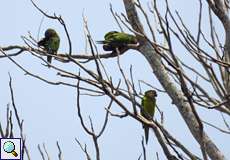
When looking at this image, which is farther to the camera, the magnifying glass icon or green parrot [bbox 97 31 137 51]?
green parrot [bbox 97 31 137 51]

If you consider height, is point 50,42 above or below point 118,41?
above

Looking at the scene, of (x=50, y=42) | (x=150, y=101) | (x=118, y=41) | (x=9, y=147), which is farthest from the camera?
(x=50, y=42)

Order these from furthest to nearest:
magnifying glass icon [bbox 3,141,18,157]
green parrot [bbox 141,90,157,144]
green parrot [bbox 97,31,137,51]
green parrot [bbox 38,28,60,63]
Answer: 1. green parrot [bbox 38,28,60,63]
2. green parrot [bbox 97,31,137,51]
3. green parrot [bbox 141,90,157,144]
4. magnifying glass icon [bbox 3,141,18,157]

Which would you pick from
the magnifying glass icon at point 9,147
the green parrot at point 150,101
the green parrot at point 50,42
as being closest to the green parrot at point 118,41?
the green parrot at point 150,101

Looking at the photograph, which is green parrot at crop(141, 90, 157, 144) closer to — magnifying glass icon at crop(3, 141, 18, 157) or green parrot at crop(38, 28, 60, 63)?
magnifying glass icon at crop(3, 141, 18, 157)

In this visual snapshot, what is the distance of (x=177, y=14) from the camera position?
10.5 feet

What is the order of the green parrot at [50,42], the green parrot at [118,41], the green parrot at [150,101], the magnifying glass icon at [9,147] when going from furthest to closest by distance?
1. the green parrot at [50,42]
2. the green parrot at [118,41]
3. the green parrot at [150,101]
4. the magnifying glass icon at [9,147]

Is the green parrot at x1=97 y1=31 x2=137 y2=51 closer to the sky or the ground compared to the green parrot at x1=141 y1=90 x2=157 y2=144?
closer to the sky

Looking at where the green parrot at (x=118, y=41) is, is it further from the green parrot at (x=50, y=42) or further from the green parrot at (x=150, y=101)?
the green parrot at (x=50, y=42)

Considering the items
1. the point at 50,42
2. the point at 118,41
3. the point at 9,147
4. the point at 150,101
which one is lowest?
the point at 9,147

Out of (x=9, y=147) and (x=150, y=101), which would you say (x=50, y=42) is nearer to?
(x=150, y=101)

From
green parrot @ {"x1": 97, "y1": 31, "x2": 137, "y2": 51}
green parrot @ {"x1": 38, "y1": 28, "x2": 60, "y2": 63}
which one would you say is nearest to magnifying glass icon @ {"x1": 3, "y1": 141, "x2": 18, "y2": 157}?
green parrot @ {"x1": 97, "y1": 31, "x2": 137, "y2": 51}

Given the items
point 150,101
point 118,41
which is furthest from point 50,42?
point 150,101

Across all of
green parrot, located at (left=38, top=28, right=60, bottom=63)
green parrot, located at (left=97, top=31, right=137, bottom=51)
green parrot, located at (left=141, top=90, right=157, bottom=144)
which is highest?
green parrot, located at (left=38, top=28, right=60, bottom=63)
